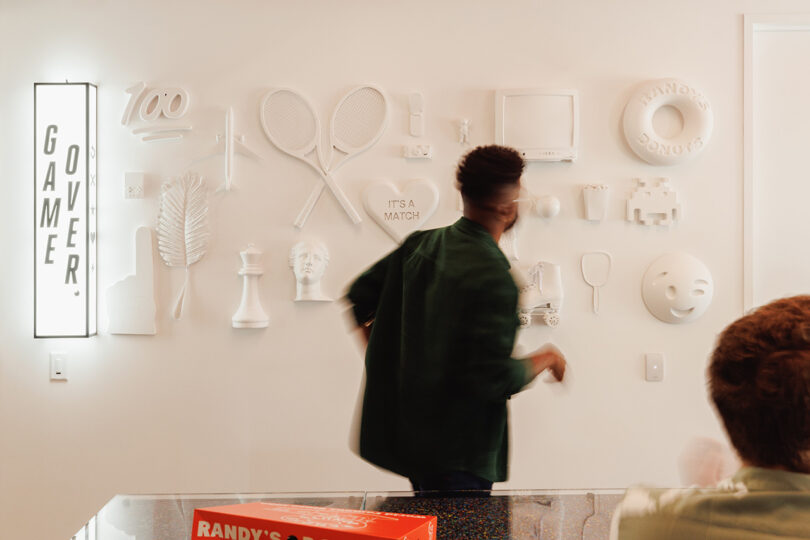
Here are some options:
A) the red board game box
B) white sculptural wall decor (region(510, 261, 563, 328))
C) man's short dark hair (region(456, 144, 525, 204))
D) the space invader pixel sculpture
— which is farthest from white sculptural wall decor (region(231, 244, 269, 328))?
the red board game box

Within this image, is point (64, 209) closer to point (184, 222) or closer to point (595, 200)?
point (184, 222)

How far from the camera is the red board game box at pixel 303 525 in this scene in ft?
2.18

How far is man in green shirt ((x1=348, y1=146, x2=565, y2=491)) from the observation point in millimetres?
1275

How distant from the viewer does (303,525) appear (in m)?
0.68

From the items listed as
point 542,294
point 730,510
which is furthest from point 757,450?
point 542,294

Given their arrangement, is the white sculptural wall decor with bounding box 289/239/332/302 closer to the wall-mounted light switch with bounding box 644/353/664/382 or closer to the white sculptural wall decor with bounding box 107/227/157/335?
the white sculptural wall decor with bounding box 107/227/157/335

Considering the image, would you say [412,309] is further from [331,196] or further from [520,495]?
[331,196]

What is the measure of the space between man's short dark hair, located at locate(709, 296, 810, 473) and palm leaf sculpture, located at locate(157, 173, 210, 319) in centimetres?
192

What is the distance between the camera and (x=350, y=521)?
0.71 m

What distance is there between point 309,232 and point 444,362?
112cm

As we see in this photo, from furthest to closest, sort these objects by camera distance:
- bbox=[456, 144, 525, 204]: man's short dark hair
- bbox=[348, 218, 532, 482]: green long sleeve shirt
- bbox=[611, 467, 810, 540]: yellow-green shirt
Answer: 1. bbox=[456, 144, 525, 204]: man's short dark hair
2. bbox=[348, 218, 532, 482]: green long sleeve shirt
3. bbox=[611, 467, 810, 540]: yellow-green shirt

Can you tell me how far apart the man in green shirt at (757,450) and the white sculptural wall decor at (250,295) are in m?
1.74

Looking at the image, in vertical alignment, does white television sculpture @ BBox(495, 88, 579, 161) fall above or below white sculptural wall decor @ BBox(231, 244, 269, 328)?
above

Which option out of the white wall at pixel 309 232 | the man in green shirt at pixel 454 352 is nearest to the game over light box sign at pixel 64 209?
the white wall at pixel 309 232
